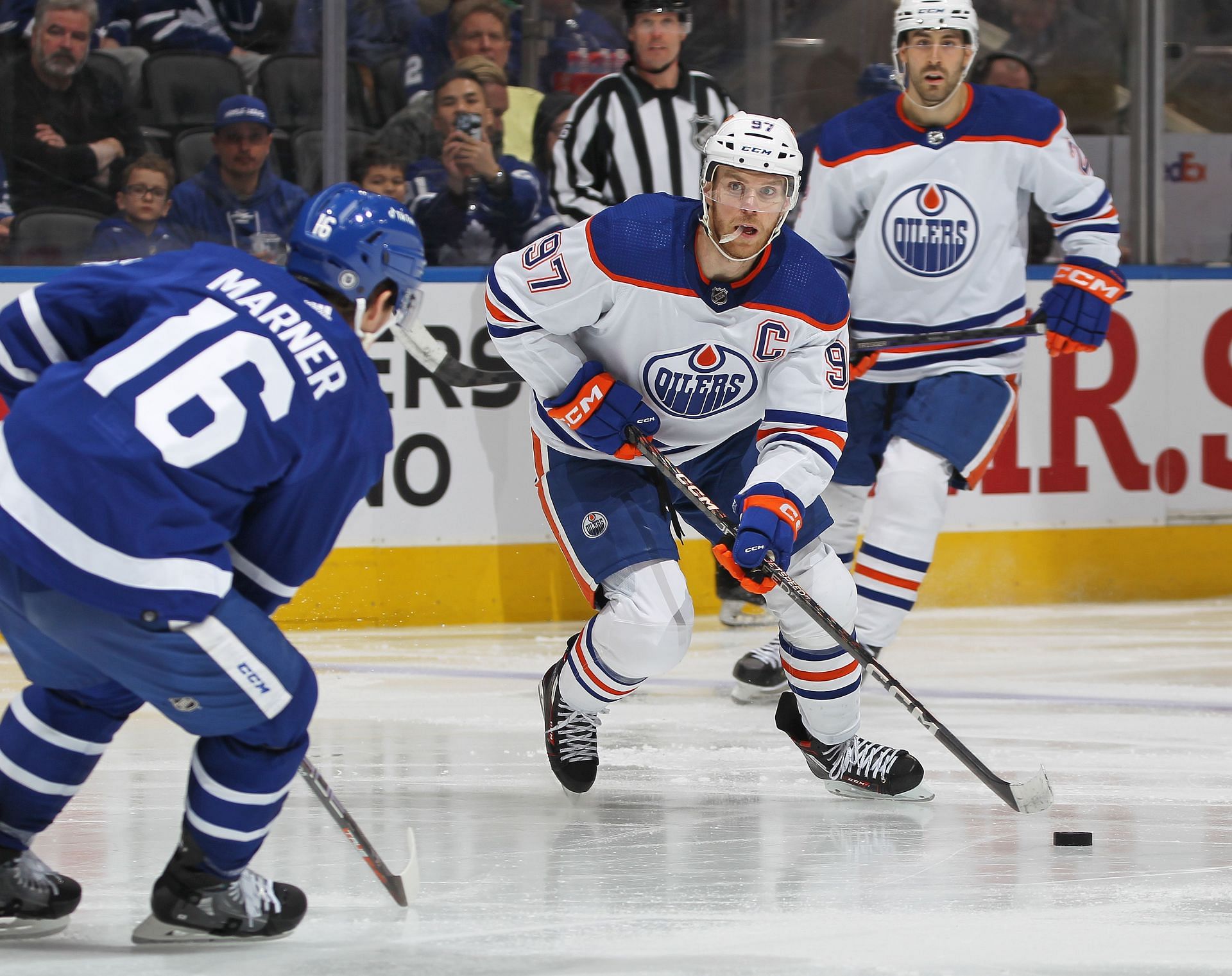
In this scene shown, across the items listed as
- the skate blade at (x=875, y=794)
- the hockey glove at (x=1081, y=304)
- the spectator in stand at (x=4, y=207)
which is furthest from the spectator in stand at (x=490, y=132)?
the skate blade at (x=875, y=794)

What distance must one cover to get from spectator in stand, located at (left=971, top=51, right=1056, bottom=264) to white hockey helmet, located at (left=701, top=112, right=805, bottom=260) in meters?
2.60

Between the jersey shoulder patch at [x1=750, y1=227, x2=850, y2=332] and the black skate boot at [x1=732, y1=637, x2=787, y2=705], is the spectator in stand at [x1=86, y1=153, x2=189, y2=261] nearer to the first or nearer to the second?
the black skate boot at [x1=732, y1=637, x2=787, y2=705]

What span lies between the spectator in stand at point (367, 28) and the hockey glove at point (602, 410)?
7.18 ft

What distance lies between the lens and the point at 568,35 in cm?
501

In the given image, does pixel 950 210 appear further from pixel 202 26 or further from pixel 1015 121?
pixel 202 26

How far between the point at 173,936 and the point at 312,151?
119 inches

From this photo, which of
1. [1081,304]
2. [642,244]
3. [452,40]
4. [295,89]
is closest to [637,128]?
[452,40]

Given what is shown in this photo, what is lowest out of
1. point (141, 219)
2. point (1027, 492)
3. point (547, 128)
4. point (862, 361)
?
point (1027, 492)

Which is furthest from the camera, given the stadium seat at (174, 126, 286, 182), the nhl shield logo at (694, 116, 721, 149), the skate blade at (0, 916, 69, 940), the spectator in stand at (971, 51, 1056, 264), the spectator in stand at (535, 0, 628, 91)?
the spectator in stand at (971, 51, 1056, 264)

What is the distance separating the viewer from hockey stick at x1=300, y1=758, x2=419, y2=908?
2207 mm

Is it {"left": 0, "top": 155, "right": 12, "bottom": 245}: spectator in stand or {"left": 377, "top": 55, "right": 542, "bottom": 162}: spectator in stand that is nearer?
{"left": 0, "top": 155, "right": 12, "bottom": 245}: spectator in stand

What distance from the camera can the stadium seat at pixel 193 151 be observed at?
4.59 metres

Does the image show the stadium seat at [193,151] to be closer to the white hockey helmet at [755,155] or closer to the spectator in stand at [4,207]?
the spectator in stand at [4,207]

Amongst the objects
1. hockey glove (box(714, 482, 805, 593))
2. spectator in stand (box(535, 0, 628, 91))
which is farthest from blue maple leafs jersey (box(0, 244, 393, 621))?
spectator in stand (box(535, 0, 628, 91))
